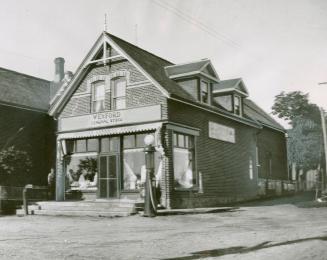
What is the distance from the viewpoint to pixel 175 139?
63.2 ft

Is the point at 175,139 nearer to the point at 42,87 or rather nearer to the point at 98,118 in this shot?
the point at 98,118

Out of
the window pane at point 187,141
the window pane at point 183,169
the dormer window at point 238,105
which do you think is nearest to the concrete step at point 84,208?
the window pane at point 183,169

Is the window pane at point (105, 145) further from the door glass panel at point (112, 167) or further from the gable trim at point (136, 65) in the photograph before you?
the gable trim at point (136, 65)

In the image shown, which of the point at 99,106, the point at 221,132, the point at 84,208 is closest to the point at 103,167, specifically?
the point at 99,106

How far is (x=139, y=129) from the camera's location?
18953 millimetres

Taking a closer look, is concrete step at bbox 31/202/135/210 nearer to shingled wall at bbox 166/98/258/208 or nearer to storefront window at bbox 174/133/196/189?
shingled wall at bbox 166/98/258/208

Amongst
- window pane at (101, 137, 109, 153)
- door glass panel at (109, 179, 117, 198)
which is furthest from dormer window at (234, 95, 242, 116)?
door glass panel at (109, 179, 117, 198)

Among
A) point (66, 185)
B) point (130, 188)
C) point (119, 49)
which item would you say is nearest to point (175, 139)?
point (130, 188)

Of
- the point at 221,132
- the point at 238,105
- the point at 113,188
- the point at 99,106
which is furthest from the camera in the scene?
the point at 238,105

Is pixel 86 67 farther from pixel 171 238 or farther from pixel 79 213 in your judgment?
pixel 171 238

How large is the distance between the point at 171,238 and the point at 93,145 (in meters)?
11.2

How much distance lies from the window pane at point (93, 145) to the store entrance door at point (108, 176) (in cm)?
59

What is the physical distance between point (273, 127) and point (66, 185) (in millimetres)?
16633

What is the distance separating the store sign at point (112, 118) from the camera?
1886 cm
